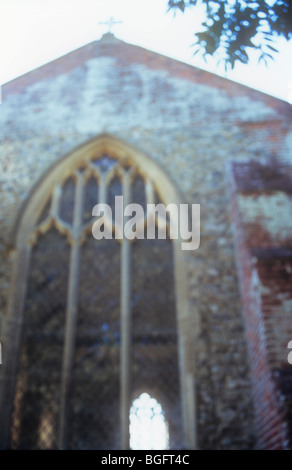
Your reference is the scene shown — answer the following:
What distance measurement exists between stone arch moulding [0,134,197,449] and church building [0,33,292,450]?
0.02 meters

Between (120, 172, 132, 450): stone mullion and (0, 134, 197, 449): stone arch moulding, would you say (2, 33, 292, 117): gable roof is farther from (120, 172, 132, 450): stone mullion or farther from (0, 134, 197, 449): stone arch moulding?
(120, 172, 132, 450): stone mullion

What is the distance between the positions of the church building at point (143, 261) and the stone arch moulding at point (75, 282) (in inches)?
0.7

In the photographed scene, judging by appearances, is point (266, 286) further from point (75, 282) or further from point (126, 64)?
point (126, 64)

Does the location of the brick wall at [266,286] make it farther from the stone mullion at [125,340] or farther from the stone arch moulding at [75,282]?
the stone mullion at [125,340]

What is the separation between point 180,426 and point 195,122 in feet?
13.5

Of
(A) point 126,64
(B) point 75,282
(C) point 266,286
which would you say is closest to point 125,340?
(B) point 75,282

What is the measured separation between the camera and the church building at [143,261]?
480cm

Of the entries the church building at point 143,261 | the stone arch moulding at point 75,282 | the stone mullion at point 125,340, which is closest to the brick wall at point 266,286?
the church building at point 143,261

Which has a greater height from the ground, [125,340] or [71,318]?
[71,318]

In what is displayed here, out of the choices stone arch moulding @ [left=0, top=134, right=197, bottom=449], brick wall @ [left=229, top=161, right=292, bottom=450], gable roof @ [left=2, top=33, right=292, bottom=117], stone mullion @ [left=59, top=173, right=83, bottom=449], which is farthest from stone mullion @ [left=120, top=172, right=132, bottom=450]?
gable roof @ [left=2, top=33, right=292, bottom=117]

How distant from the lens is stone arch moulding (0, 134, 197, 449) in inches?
195

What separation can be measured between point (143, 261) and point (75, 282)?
0.87 m

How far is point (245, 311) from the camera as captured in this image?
5.18 metres

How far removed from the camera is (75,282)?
5.80m
